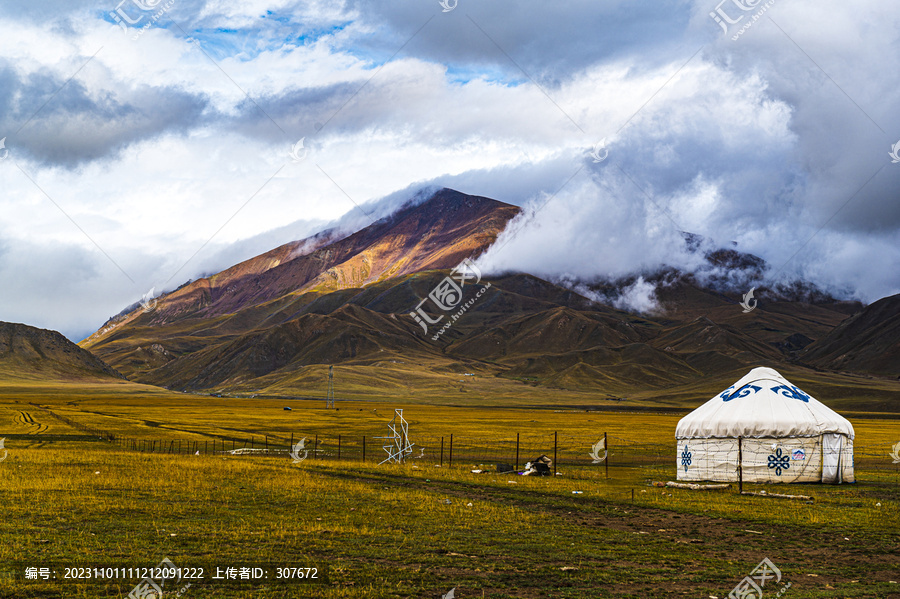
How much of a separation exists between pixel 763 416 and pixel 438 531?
20.2 metres

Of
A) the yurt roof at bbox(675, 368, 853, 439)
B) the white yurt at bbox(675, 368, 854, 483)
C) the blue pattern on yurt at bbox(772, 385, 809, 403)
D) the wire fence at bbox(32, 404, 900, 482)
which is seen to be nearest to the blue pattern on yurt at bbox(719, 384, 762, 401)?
the yurt roof at bbox(675, 368, 853, 439)

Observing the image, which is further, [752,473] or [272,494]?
[752,473]

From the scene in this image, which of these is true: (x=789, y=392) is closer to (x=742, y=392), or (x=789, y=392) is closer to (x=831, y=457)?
(x=742, y=392)

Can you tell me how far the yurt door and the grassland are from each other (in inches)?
38.6

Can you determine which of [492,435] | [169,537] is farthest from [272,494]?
[492,435]

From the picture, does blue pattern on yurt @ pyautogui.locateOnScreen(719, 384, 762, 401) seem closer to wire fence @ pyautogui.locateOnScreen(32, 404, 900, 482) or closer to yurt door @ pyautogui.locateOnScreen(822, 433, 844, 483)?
wire fence @ pyautogui.locateOnScreen(32, 404, 900, 482)

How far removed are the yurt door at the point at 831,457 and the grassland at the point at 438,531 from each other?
98cm

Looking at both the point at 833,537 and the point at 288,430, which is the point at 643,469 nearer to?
the point at 833,537

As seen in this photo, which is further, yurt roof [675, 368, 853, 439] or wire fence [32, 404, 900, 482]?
wire fence [32, 404, 900, 482]

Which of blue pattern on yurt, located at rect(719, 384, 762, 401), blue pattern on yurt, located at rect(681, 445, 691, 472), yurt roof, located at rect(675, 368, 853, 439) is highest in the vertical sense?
blue pattern on yurt, located at rect(719, 384, 762, 401)

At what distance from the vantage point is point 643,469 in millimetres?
39938

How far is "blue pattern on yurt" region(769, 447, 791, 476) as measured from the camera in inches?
1308

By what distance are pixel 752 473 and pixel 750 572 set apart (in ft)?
65.7

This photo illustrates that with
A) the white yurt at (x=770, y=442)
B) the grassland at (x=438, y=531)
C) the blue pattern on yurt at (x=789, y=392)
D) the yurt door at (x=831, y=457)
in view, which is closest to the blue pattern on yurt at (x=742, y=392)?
the white yurt at (x=770, y=442)
